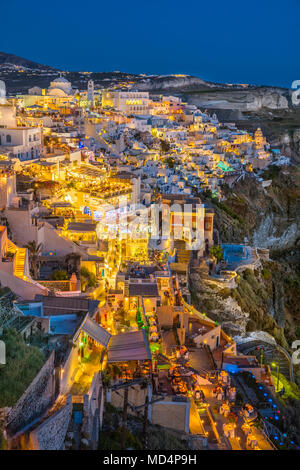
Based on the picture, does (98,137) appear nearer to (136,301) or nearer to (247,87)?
(136,301)

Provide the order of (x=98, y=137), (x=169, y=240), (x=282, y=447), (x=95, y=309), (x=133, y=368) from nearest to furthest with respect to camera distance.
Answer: (x=133, y=368), (x=282, y=447), (x=95, y=309), (x=169, y=240), (x=98, y=137)

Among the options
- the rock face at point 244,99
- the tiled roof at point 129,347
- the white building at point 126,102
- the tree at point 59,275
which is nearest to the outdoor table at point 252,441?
the tiled roof at point 129,347

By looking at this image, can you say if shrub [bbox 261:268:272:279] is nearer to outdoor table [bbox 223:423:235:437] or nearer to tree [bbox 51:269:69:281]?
tree [bbox 51:269:69:281]

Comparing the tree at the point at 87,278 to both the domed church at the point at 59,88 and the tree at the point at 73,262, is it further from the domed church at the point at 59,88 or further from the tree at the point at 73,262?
the domed church at the point at 59,88

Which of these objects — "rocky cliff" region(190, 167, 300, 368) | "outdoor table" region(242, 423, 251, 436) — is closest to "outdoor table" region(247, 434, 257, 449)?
"outdoor table" region(242, 423, 251, 436)

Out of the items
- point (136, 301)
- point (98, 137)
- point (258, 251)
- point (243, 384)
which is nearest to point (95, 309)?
point (136, 301)

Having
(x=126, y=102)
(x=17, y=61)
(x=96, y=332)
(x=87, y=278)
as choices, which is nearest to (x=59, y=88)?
(x=126, y=102)
